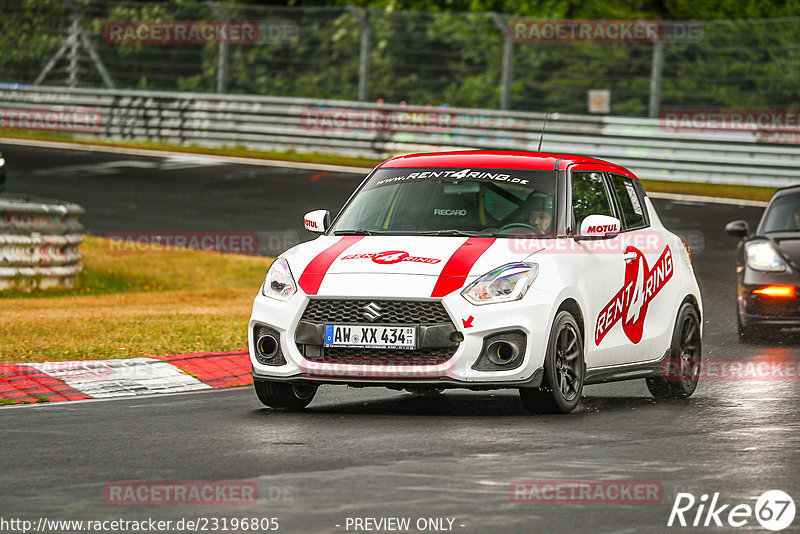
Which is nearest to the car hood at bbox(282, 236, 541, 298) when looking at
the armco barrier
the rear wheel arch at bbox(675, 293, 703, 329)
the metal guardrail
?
the rear wheel arch at bbox(675, 293, 703, 329)

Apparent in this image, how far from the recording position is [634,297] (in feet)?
34.2

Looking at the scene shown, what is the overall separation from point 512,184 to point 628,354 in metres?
1.40

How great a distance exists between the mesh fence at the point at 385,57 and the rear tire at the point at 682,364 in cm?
1807

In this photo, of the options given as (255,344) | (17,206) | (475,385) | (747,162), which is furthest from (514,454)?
(747,162)

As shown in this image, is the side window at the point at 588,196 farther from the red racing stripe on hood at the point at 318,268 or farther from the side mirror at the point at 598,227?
the red racing stripe on hood at the point at 318,268

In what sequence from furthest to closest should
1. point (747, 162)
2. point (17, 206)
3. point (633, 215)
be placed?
point (747, 162) → point (17, 206) → point (633, 215)

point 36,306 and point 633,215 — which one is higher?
point 633,215

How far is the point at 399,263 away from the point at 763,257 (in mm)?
6273

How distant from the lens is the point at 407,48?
32.2 metres

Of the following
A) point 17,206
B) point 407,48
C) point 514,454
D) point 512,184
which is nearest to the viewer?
point 514,454

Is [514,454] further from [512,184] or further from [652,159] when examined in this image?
[652,159]

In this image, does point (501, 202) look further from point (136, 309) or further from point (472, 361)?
point (136, 309)

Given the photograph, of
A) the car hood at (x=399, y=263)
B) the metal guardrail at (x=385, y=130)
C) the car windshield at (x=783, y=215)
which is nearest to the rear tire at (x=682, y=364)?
the car hood at (x=399, y=263)

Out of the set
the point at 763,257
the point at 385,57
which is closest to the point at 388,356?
the point at 763,257
